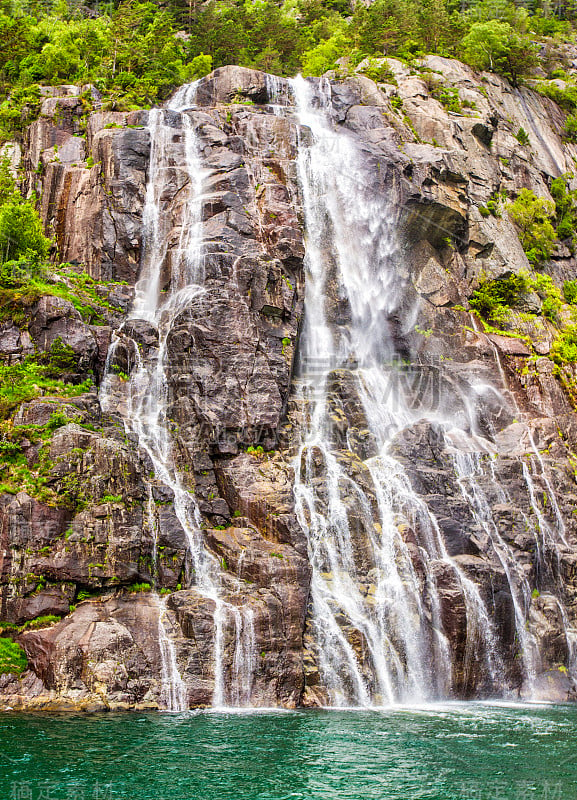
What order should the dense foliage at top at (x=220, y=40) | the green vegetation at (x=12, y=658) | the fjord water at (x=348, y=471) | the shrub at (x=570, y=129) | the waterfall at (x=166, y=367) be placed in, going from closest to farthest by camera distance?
the green vegetation at (x=12, y=658) → the waterfall at (x=166, y=367) → the fjord water at (x=348, y=471) → the dense foliage at top at (x=220, y=40) → the shrub at (x=570, y=129)

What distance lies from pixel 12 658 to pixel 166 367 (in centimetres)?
1356

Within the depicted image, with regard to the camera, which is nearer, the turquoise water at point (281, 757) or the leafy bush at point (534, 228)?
the turquoise water at point (281, 757)

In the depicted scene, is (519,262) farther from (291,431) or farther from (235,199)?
(291,431)

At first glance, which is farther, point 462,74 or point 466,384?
point 462,74

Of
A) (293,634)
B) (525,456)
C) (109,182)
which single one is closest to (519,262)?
(525,456)

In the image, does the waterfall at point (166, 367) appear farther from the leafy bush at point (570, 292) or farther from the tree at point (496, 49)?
the tree at point (496, 49)

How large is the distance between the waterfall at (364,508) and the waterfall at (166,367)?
3.72 m

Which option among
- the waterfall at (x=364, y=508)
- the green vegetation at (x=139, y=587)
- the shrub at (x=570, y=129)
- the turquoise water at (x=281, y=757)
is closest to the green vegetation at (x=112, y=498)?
the green vegetation at (x=139, y=587)

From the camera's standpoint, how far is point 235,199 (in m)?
35.9

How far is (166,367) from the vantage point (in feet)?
98.8

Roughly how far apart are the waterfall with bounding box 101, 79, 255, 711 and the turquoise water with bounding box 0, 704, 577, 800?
211 cm

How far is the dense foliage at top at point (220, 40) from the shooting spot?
4844 cm

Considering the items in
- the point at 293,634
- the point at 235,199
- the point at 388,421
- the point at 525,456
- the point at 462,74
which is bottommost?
the point at 293,634

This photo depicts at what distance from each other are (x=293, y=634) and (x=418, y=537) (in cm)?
727
